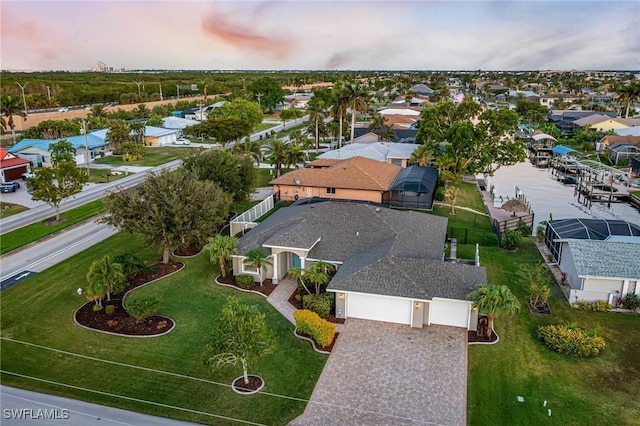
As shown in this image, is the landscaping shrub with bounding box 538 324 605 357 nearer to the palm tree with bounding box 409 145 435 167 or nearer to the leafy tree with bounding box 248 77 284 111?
the palm tree with bounding box 409 145 435 167

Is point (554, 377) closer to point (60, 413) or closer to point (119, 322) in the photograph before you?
point (60, 413)

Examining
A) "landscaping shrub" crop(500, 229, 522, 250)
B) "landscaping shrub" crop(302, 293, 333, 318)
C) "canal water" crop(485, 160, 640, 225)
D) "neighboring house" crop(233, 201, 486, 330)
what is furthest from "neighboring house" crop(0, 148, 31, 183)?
"canal water" crop(485, 160, 640, 225)

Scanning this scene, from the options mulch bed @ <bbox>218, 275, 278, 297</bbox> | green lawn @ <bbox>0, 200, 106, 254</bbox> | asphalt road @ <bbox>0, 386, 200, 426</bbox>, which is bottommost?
asphalt road @ <bbox>0, 386, 200, 426</bbox>

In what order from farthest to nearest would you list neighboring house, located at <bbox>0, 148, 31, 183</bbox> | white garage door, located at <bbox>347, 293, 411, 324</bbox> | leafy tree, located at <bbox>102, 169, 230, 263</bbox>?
neighboring house, located at <bbox>0, 148, 31, 183</bbox> → leafy tree, located at <bbox>102, 169, 230, 263</bbox> → white garage door, located at <bbox>347, 293, 411, 324</bbox>

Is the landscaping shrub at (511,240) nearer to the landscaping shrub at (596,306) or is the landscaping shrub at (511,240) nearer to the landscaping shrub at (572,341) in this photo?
the landscaping shrub at (596,306)

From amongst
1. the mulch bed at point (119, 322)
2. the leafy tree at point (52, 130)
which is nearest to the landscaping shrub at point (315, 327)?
the mulch bed at point (119, 322)

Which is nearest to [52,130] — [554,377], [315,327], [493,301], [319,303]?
[319,303]
